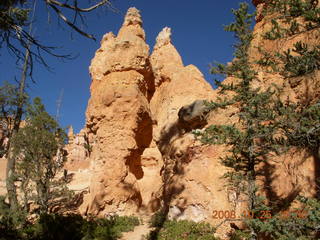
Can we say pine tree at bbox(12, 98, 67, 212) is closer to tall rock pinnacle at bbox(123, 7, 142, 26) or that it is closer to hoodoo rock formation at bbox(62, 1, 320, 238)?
hoodoo rock formation at bbox(62, 1, 320, 238)

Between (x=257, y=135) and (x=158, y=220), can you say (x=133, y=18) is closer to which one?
(x=158, y=220)

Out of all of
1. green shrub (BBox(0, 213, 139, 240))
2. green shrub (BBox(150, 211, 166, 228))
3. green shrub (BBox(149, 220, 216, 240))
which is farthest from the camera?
green shrub (BBox(150, 211, 166, 228))

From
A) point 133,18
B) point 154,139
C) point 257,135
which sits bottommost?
point 257,135

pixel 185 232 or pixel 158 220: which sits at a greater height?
pixel 158 220

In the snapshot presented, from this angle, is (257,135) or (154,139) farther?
(154,139)

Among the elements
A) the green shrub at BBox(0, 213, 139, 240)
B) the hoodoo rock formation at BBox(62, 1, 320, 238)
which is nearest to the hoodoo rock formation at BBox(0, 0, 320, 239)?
the hoodoo rock formation at BBox(62, 1, 320, 238)

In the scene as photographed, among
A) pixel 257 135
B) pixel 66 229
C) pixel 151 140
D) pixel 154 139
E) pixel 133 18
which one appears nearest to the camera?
pixel 257 135

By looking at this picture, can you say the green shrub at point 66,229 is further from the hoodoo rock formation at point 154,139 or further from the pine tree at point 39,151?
the pine tree at point 39,151

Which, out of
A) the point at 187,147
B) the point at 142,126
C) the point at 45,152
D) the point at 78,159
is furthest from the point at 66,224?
the point at 78,159

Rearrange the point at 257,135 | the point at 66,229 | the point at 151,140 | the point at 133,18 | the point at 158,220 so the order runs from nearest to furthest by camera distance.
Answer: the point at 257,135 < the point at 66,229 < the point at 158,220 < the point at 151,140 < the point at 133,18

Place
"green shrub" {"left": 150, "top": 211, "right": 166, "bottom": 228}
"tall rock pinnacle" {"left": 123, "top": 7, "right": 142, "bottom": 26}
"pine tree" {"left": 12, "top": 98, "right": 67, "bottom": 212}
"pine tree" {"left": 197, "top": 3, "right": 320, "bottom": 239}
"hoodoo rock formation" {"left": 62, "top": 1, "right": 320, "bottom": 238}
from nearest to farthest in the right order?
"pine tree" {"left": 197, "top": 3, "right": 320, "bottom": 239}
"hoodoo rock formation" {"left": 62, "top": 1, "right": 320, "bottom": 238}
"green shrub" {"left": 150, "top": 211, "right": 166, "bottom": 228}
"pine tree" {"left": 12, "top": 98, "right": 67, "bottom": 212}
"tall rock pinnacle" {"left": 123, "top": 7, "right": 142, "bottom": 26}

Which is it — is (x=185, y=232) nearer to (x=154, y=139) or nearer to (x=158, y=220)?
(x=158, y=220)

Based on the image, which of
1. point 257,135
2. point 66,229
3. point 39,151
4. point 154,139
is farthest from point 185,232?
point 39,151

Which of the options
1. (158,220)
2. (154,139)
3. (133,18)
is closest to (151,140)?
(154,139)
